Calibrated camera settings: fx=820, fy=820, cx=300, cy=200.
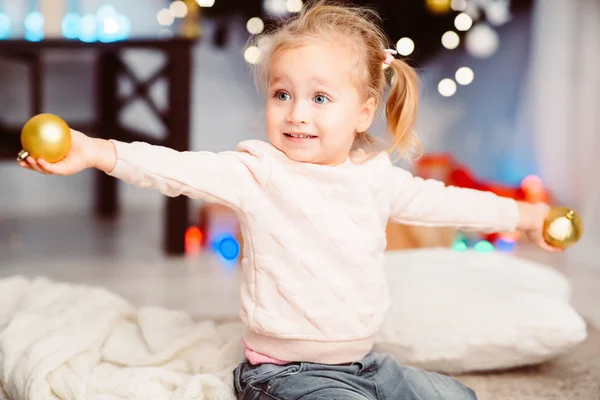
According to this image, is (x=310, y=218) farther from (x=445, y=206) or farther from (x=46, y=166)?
(x=46, y=166)

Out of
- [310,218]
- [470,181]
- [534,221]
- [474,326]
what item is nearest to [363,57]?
[310,218]

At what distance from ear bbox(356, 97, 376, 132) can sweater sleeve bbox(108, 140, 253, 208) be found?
0.58 ft

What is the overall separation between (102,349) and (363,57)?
0.58 m

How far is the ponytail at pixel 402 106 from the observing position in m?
1.15

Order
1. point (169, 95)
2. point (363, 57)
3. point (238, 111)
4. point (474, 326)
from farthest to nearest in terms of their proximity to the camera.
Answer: point (238, 111) < point (169, 95) < point (474, 326) < point (363, 57)

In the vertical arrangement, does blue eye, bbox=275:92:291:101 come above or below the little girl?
above

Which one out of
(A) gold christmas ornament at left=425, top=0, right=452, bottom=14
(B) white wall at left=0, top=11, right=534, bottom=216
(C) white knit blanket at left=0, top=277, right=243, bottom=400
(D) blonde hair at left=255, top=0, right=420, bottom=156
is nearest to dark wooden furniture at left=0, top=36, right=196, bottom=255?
(B) white wall at left=0, top=11, right=534, bottom=216

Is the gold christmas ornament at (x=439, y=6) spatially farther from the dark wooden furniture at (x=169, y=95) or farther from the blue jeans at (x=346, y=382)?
the blue jeans at (x=346, y=382)

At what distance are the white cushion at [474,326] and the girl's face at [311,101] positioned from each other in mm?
398

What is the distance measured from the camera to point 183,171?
99 centimetres

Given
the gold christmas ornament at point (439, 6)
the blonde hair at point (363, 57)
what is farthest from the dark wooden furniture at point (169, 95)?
the blonde hair at point (363, 57)

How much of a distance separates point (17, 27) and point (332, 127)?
1810 mm

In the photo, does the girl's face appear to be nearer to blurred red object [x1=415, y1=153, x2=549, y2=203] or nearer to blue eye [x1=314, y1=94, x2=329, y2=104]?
blue eye [x1=314, y1=94, x2=329, y2=104]

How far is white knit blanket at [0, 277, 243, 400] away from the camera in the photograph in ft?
3.68
